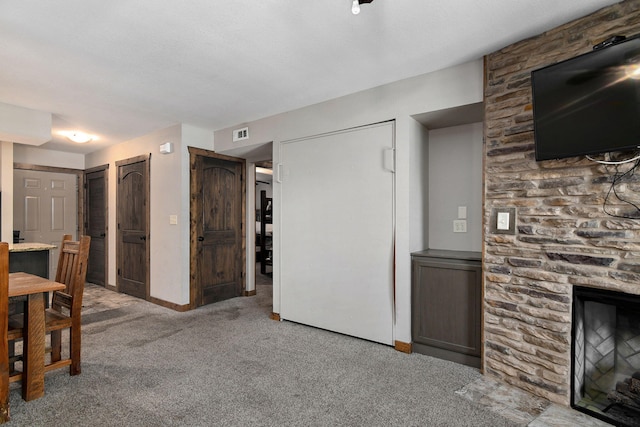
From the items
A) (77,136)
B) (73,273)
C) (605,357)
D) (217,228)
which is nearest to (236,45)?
(73,273)

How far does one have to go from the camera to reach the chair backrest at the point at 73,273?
2.50 meters

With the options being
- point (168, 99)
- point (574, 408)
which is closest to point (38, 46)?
point (168, 99)

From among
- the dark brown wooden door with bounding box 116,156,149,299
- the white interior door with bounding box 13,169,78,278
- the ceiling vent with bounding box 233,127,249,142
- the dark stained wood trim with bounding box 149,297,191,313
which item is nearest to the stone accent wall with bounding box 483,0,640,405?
the ceiling vent with bounding box 233,127,249,142

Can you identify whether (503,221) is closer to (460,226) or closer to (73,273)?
(460,226)

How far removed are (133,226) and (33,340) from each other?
3076 mm

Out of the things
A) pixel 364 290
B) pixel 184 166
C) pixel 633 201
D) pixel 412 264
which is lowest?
pixel 364 290

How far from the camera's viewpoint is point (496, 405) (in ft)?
6.98

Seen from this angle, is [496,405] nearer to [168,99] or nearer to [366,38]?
[366,38]

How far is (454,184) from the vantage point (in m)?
3.22

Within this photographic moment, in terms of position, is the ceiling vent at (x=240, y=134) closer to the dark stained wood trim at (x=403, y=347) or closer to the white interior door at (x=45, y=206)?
the dark stained wood trim at (x=403, y=347)

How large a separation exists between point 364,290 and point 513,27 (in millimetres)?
2347

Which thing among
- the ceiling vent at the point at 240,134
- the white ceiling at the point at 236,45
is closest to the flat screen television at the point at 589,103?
the white ceiling at the point at 236,45

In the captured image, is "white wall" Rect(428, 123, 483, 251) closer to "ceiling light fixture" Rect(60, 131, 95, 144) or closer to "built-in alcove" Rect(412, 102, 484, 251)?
"built-in alcove" Rect(412, 102, 484, 251)

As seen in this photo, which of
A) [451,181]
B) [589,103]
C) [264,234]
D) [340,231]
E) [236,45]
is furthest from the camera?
[264,234]
